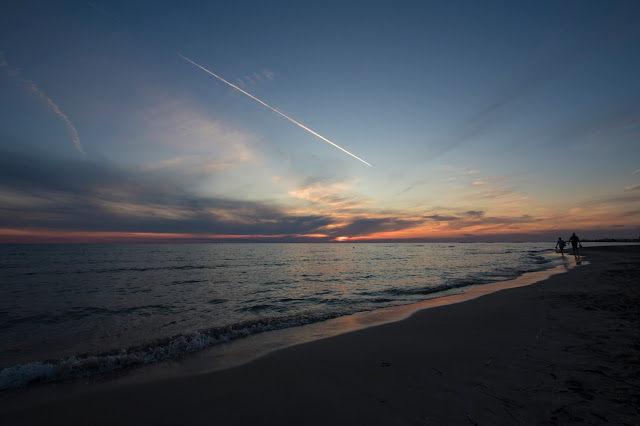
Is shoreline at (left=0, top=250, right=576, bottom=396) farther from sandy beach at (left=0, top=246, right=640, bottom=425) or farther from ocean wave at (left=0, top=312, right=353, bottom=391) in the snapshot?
sandy beach at (left=0, top=246, right=640, bottom=425)

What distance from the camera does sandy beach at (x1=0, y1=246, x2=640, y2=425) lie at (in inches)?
163

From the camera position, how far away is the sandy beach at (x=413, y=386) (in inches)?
163

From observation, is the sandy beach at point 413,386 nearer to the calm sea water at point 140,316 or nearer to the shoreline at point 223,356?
the shoreline at point 223,356

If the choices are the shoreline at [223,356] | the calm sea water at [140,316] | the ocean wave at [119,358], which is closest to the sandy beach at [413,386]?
the shoreline at [223,356]

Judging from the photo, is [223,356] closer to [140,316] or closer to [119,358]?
[119,358]

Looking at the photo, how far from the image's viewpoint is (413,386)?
511 centimetres

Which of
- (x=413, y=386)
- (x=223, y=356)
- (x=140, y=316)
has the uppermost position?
(x=413, y=386)

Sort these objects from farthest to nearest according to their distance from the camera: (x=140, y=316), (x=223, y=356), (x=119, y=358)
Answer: (x=140, y=316)
(x=223, y=356)
(x=119, y=358)

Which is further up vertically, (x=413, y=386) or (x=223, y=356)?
(x=413, y=386)

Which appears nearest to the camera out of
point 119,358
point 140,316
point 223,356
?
point 119,358

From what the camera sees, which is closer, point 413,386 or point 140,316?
point 413,386

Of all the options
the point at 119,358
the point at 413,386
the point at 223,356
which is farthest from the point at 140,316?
the point at 413,386

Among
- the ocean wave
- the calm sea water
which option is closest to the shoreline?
the ocean wave

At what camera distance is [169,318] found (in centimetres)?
1238
